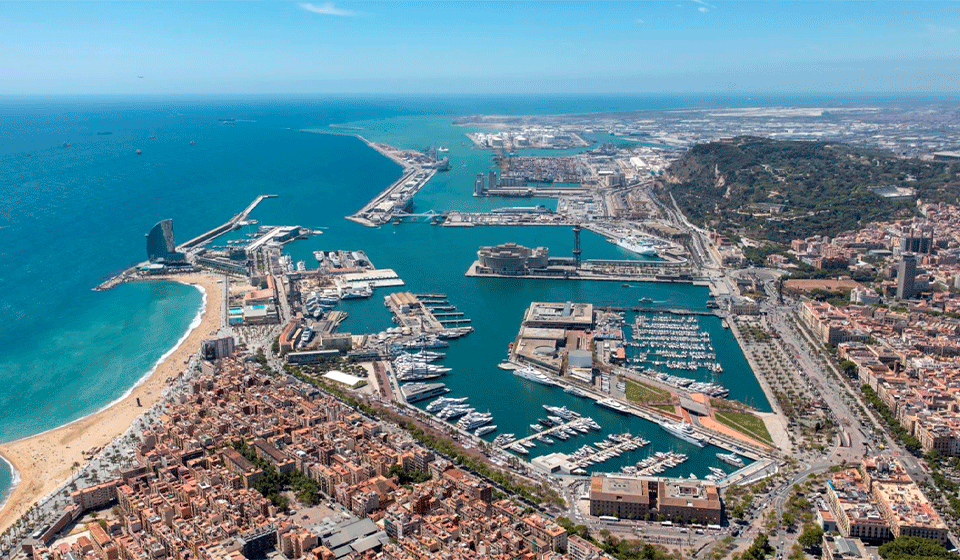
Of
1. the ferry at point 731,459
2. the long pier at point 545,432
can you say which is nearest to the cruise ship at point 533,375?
the long pier at point 545,432

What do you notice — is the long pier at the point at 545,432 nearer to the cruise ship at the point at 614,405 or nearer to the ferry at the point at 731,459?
the cruise ship at the point at 614,405

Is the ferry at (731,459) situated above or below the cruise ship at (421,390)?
below

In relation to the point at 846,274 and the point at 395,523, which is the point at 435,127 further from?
the point at 395,523

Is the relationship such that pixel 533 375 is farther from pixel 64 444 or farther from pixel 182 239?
pixel 182 239

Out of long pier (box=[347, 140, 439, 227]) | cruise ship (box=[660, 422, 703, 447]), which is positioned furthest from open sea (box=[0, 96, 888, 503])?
long pier (box=[347, 140, 439, 227])

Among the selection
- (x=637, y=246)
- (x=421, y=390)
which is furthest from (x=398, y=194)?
(x=421, y=390)

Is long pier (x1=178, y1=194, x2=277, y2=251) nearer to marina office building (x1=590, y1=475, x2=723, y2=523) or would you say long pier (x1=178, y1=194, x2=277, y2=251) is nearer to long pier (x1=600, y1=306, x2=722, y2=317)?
long pier (x1=600, y1=306, x2=722, y2=317)
